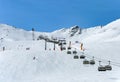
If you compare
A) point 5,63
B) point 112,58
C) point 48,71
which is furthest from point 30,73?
point 112,58

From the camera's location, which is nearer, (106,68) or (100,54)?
(106,68)

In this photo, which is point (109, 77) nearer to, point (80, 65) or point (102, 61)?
point (80, 65)

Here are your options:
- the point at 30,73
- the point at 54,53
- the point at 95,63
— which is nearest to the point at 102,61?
the point at 95,63

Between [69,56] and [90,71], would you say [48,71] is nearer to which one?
[90,71]

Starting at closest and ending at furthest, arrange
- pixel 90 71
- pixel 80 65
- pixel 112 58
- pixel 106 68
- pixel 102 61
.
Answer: pixel 106 68, pixel 90 71, pixel 80 65, pixel 102 61, pixel 112 58

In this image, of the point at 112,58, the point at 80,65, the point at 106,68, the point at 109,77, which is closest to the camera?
the point at 109,77

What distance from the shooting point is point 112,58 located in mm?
97000

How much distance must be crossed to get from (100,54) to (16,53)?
26044 mm

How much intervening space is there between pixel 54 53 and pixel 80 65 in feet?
42.9

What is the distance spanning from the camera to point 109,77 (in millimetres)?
65250

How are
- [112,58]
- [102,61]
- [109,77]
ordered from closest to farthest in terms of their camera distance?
[109,77], [102,61], [112,58]

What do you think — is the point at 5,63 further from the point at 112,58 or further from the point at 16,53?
the point at 112,58

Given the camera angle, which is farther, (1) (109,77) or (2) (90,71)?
(2) (90,71)

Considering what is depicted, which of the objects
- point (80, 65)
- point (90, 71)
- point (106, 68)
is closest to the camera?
point (106, 68)
